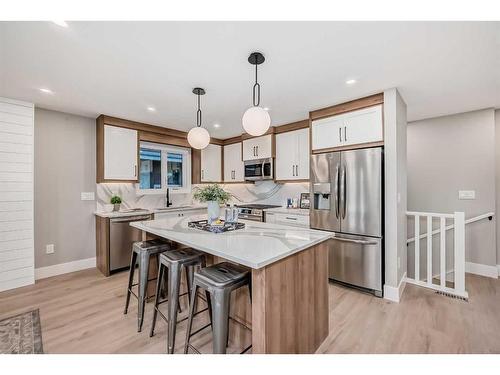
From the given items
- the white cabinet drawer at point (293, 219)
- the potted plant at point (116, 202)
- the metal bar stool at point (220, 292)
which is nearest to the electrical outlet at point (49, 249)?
the potted plant at point (116, 202)

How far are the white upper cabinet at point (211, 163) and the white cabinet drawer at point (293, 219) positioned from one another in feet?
6.32

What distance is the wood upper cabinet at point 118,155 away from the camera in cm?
350

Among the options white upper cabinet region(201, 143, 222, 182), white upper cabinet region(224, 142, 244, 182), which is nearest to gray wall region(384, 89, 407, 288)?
white upper cabinet region(224, 142, 244, 182)

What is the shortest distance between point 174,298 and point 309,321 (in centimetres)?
101

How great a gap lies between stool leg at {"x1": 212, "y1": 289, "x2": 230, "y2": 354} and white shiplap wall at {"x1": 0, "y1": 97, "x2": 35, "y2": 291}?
10.1 feet

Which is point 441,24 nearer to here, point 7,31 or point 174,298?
point 174,298

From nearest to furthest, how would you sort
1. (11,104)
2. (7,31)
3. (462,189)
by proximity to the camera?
(7,31) < (11,104) < (462,189)

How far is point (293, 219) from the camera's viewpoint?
3637 millimetres

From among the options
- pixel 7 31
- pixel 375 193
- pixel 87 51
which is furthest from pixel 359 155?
pixel 7 31

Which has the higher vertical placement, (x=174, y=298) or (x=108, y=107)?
(x=108, y=107)

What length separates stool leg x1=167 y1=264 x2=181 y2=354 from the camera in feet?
5.48

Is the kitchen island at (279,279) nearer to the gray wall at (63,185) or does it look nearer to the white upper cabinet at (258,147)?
the gray wall at (63,185)

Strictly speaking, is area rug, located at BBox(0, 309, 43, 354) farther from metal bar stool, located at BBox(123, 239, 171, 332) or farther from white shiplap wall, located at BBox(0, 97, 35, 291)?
white shiplap wall, located at BBox(0, 97, 35, 291)

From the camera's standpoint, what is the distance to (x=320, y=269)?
1.79 metres
